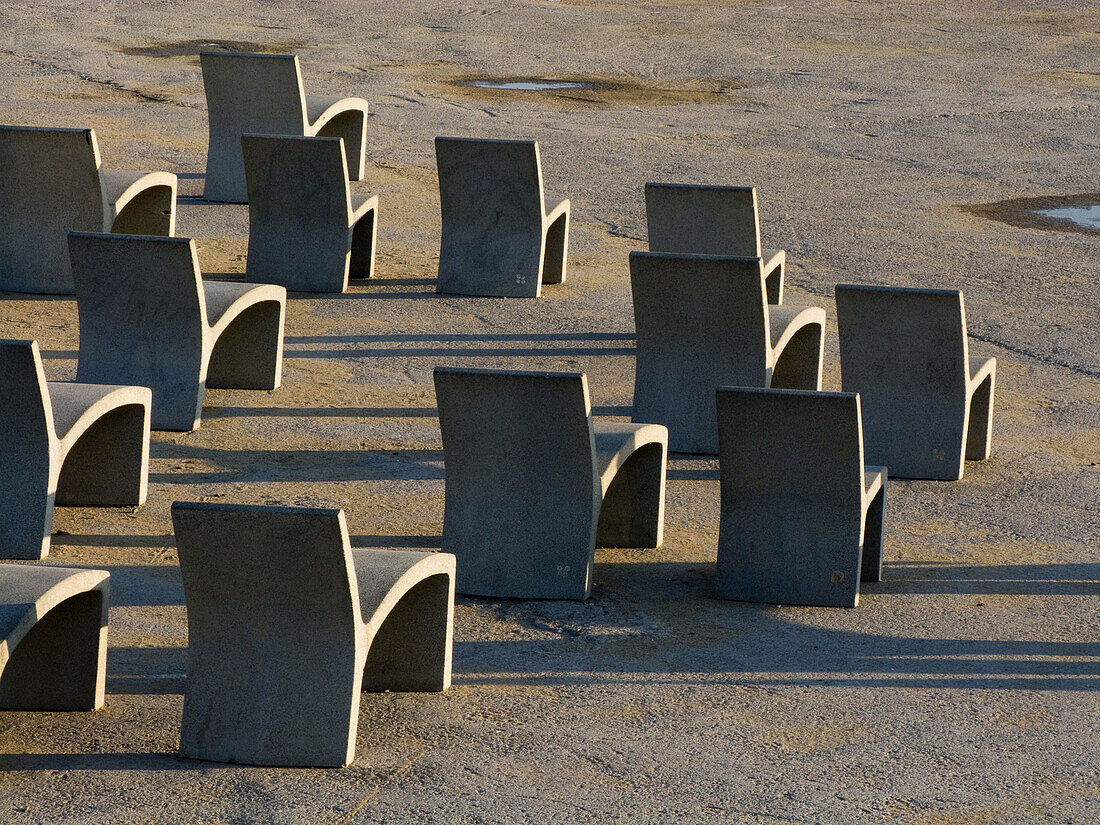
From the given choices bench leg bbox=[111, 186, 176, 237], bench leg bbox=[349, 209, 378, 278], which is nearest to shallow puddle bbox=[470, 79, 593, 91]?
bench leg bbox=[349, 209, 378, 278]

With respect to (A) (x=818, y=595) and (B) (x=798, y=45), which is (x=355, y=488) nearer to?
(A) (x=818, y=595)

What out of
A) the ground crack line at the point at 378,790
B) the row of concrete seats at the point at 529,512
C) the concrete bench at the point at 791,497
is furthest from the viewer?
the concrete bench at the point at 791,497

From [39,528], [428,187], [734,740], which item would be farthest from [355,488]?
[428,187]

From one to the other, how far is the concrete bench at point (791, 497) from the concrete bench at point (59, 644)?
96.7 inches

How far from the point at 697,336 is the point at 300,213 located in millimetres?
3863

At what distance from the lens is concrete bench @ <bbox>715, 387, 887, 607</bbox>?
6.25 metres

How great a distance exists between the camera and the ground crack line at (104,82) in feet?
61.7

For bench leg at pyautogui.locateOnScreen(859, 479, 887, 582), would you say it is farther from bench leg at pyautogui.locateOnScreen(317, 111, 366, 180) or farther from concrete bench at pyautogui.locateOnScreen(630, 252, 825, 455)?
bench leg at pyautogui.locateOnScreen(317, 111, 366, 180)

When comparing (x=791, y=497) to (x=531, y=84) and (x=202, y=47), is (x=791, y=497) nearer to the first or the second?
(x=531, y=84)

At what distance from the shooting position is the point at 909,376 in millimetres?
8141

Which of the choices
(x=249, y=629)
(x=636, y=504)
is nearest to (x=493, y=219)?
(x=636, y=504)

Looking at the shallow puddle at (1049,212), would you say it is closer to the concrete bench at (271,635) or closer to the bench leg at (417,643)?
the bench leg at (417,643)

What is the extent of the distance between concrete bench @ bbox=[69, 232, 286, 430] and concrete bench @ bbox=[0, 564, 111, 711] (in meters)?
3.18

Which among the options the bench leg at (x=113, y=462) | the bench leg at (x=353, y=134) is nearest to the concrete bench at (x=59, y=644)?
the bench leg at (x=113, y=462)
